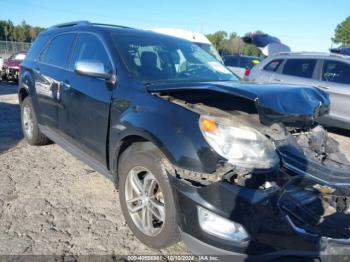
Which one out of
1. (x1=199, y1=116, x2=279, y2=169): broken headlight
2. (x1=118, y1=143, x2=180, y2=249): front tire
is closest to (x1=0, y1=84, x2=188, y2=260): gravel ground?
(x1=118, y1=143, x2=180, y2=249): front tire

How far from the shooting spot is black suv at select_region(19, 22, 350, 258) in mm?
2305

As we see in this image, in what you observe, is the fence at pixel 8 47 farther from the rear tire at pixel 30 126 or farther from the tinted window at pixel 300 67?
the rear tire at pixel 30 126

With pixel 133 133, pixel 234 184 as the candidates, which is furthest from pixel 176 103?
pixel 234 184

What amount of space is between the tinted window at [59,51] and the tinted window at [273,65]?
5.75 metres

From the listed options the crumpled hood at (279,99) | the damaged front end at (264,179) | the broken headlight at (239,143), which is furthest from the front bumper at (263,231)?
the crumpled hood at (279,99)

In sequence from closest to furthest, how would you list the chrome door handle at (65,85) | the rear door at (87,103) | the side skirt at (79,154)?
the rear door at (87,103) < the side skirt at (79,154) < the chrome door handle at (65,85)

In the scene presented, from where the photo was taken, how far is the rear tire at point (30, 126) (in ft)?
17.7

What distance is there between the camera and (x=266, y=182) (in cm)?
238

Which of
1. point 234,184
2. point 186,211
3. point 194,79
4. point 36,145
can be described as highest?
point 194,79

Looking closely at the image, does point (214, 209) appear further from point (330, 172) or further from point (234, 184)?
point (330, 172)

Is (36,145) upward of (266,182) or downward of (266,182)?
downward

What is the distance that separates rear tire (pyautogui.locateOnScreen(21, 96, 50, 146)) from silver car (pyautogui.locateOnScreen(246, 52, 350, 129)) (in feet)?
13.6

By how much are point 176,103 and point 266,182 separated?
0.92 metres

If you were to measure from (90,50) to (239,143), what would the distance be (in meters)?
2.24
